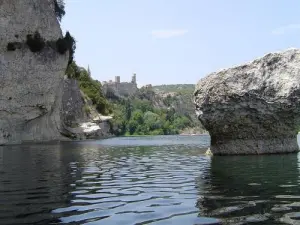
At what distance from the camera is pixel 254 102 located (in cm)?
2292

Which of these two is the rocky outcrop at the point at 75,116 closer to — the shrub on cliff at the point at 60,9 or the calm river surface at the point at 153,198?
the shrub on cliff at the point at 60,9

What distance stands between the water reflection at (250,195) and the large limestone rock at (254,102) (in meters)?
6.31

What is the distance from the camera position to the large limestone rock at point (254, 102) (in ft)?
74.7

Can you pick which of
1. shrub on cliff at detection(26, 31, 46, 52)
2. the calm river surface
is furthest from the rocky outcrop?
the calm river surface

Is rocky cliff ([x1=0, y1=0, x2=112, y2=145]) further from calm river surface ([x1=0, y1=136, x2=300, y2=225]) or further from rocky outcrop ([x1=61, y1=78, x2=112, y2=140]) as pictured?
calm river surface ([x1=0, y1=136, x2=300, y2=225])

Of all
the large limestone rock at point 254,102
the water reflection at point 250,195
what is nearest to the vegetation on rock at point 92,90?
the large limestone rock at point 254,102

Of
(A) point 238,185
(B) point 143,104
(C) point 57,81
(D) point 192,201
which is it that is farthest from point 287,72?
(B) point 143,104

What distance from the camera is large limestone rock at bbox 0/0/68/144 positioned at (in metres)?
57.3

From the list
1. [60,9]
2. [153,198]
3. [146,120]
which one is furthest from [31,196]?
[146,120]

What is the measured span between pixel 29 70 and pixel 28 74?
2.09 feet

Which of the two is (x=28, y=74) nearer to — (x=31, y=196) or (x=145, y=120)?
(x=31, y=196)

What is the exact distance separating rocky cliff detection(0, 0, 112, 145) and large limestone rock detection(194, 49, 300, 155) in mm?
39245

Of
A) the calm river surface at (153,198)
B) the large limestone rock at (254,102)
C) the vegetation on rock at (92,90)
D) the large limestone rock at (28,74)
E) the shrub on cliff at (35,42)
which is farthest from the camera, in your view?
the vegetation on rock at (92,90)

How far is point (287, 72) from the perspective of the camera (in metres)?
23.0
